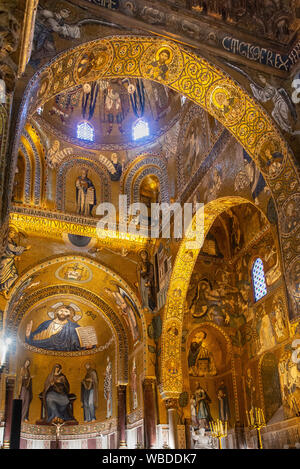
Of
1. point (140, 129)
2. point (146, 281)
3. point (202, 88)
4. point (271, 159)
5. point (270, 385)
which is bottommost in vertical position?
point (270, 385)

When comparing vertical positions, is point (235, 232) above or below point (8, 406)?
above

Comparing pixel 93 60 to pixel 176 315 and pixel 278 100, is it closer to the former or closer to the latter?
pixel 278 100

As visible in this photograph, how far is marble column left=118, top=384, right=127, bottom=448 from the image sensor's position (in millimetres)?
18922

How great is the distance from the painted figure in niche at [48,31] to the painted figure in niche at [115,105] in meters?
10.9

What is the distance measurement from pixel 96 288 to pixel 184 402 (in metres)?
5.83

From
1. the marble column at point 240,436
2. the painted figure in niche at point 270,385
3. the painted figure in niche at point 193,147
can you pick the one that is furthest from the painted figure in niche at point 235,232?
the marble column at point 240,436

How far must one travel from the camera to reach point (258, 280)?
1819 cm

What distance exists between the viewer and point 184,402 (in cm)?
1745

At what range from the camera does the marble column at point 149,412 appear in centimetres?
1722

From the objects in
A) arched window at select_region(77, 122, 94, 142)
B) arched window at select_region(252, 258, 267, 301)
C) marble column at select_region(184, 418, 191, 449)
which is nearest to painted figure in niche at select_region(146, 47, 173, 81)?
arched window at select_region(252, 258, 267, 301)

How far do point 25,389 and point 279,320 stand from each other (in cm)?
1076

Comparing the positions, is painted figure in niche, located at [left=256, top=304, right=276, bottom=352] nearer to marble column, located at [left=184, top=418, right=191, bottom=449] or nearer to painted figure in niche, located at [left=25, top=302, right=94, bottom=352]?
marble column, located at [left=184, top=418, right=191, bottom=449]

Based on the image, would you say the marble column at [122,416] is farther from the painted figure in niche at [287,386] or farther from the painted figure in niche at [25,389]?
the painted figure in niche at [287,386]

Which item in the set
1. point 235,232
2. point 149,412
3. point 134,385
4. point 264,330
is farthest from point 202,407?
point 235,232
